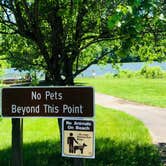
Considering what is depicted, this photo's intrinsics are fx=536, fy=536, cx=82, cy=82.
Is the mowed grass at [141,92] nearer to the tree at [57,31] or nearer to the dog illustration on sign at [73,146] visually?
the tree at [57,31]

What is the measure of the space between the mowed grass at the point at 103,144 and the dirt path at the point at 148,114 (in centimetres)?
25

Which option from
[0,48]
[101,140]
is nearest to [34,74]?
[0,48]

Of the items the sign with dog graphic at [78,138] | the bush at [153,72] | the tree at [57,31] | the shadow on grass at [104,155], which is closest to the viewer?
the sign with dog graphic at [78,138]

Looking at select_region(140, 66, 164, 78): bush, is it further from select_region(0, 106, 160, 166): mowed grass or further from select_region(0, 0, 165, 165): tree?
select_region(0, 0, 165, 165): tree

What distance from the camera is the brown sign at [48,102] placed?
4911 mm

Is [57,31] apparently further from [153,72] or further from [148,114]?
[153,72]

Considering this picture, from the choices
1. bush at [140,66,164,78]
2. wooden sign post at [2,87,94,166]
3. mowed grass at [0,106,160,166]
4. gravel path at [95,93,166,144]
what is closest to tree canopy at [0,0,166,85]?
mowed grass at [0,106,160,166]

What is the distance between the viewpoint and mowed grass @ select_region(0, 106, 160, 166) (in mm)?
9883

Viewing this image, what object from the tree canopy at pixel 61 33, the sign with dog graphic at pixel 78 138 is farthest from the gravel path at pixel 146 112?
the sign with dog graphic at pixel 78 138

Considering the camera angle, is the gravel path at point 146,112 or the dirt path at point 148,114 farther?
the gravel path at point 146,112

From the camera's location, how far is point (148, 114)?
2069 centimetres

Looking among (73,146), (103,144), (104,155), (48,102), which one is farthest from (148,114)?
(73,146)

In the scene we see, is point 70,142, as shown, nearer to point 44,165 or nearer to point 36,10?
point 36,10

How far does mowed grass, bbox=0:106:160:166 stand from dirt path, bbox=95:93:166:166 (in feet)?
0.82
